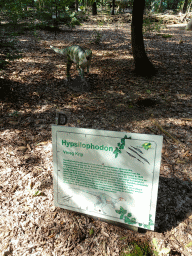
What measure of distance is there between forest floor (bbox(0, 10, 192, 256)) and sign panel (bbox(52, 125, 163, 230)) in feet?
1.05

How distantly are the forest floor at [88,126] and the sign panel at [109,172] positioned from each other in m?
0.32

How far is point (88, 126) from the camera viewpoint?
3859 mm

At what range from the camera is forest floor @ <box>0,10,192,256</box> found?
6.50 ft

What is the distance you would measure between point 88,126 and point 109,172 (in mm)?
2166

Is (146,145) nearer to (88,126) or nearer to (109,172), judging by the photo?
(109,172)

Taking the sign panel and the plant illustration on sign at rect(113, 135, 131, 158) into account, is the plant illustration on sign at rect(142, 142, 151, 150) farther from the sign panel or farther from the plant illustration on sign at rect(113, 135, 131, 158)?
the plant illustration on sign at rect(113, 135, 131, 158)

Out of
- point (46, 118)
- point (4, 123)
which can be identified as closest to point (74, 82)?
point (46, 118)

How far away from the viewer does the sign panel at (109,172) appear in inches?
65.0

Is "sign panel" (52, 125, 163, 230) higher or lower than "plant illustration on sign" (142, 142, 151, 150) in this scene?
lower

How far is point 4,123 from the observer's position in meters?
3.87

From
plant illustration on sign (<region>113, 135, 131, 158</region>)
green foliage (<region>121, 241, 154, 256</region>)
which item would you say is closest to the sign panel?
plant illustration on sign (<region>113, 135, 131, 158</region>)

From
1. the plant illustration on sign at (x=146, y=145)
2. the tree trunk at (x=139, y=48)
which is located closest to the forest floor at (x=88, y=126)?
the tree trunk at (x=139, y=48)

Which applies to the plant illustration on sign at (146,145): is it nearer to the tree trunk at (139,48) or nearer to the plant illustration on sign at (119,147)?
the plant illustration on sign at (119,147)

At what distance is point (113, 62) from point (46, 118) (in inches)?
160
